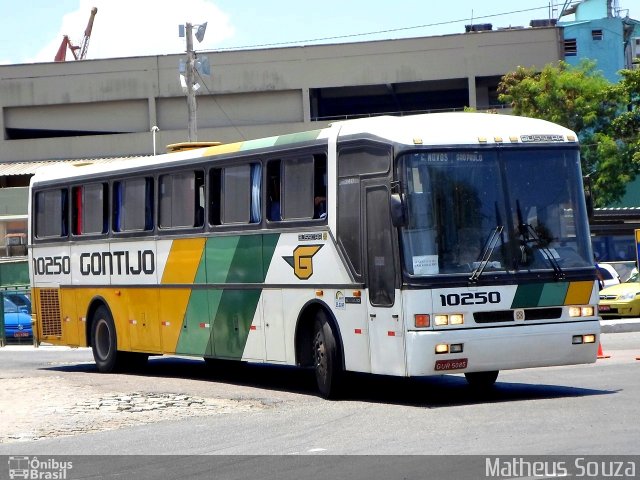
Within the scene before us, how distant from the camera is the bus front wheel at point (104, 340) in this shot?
826 inches

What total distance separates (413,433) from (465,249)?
2.83 m

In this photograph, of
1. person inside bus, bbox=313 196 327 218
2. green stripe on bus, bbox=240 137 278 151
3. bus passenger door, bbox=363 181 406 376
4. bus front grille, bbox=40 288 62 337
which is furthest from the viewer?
bus front grille, bbox=40 288 62 337

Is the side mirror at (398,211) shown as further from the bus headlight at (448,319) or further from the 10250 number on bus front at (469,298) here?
the bus headlight at (448,319)

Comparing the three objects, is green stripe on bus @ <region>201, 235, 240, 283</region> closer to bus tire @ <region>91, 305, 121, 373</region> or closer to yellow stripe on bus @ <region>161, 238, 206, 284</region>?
yellow stripe on bus @ <region>161, 238, 206, 284</region>

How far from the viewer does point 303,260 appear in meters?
15.7

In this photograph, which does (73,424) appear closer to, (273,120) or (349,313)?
(349,313)

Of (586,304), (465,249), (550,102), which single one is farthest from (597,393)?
(550,102)

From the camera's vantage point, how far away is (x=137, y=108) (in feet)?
224

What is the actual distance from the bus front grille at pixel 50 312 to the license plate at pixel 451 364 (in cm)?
1077

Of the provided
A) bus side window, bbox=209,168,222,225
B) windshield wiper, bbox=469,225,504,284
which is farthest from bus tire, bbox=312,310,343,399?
bus side window, bbox=209,168,222,225

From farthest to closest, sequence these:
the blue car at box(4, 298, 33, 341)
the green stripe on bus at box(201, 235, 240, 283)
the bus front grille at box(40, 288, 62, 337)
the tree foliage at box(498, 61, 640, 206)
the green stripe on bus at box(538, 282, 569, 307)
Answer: the tree foliage at box(498, 61, 640, 206) → the blue car at box(4, 298, 33, 341) → the bus front grille at box(40, 288, 62, 337) → the green stripe on bus at box(201, 235, 240, 283) → the green stripe on bus at box(538, 282, 569, 307)

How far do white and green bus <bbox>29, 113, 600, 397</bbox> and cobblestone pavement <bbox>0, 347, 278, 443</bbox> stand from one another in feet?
3.11

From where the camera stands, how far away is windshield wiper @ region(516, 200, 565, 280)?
14.1 m

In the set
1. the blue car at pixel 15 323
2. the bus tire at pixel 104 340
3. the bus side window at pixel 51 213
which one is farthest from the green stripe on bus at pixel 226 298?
the blue car at pixel 15 323
